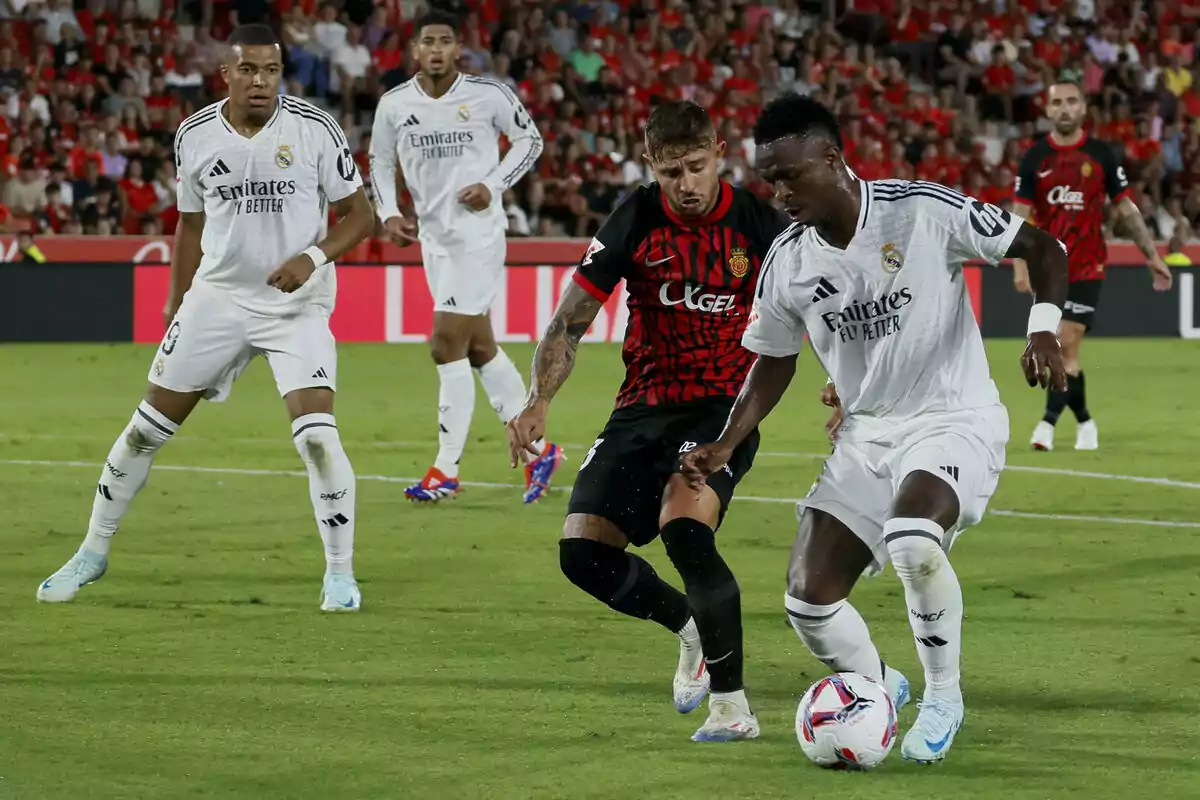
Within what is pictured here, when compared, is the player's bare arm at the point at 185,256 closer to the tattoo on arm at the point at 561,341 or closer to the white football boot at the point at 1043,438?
the tattoo on arm at the point at 561,341

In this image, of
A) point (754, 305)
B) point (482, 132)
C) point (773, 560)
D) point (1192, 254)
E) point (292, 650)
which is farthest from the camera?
point (1192, 254)

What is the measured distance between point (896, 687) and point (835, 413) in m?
0.82

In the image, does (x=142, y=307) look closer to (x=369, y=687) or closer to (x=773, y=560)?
(x=773, y=560)

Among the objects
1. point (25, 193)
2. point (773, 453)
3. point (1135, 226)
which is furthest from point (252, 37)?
point (25, 193)

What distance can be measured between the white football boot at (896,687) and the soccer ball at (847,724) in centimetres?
49

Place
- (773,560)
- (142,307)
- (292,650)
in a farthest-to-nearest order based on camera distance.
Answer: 1. (142,307)
2. (773,560)
3. (292,650)

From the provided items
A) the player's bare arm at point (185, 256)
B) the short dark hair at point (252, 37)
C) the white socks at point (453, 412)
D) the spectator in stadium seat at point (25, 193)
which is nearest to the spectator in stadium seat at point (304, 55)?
the spectator in stadium seat at point (25, 193)

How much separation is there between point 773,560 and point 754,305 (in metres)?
3.28

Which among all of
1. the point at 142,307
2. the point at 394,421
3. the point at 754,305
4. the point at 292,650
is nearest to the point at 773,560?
the point at 292,650

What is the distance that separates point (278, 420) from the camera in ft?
46.9

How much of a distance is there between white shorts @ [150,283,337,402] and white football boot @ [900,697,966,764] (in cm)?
307

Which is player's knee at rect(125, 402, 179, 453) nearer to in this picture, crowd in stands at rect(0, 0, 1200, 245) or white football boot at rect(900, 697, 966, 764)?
white football boot at rect(900, 697, 966, 764)

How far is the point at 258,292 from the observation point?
290 inches

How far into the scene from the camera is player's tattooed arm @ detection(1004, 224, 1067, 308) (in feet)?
16.7
